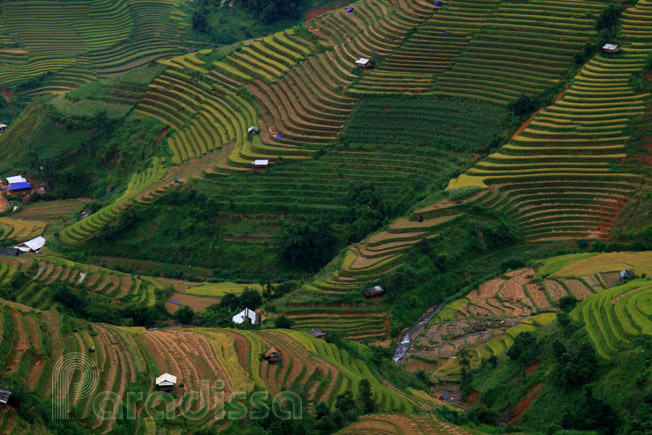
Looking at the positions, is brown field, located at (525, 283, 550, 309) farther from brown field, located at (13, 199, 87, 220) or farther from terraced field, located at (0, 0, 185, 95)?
terraced field, located at (0, 0, 185, 95)

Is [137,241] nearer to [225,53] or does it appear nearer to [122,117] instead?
[122,117]

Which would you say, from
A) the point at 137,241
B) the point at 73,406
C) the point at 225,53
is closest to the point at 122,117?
the point at 225,53

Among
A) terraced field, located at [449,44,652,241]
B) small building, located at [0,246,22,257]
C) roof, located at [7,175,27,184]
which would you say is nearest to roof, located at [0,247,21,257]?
small building, located at [0,246,22,257]

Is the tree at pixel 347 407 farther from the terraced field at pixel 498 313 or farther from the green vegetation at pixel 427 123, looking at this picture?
the green vegetation at pixel 427 123

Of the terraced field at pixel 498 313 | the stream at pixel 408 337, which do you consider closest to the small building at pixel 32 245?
the stream at pixel 408 337

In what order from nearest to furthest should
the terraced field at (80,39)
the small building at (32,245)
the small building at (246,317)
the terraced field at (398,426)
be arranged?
the terraced field at (398,426)
the small building at (246,317)
the small building at (32,245)
the terraced field at (80,39)

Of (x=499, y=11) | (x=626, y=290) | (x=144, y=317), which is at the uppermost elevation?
(x=499, y=11)
